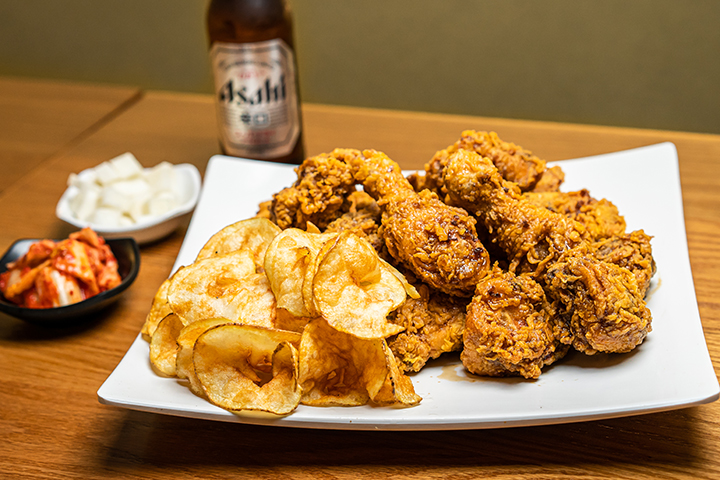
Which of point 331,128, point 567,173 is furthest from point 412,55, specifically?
point 567,173

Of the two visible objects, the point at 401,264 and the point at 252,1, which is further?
the point at 252,1

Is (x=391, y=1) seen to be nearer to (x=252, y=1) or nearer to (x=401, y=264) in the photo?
(x=252, y=1)

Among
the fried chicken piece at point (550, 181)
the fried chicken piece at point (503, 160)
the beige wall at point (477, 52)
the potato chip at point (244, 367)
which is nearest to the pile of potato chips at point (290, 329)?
the potato chip at point (244, 367)

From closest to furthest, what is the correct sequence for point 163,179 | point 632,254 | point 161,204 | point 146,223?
point 632,254
point 146,223
point 161,204
point 163,179

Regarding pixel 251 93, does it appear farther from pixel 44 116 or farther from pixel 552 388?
pixel 44 116

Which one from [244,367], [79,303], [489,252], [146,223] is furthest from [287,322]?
[146,223]

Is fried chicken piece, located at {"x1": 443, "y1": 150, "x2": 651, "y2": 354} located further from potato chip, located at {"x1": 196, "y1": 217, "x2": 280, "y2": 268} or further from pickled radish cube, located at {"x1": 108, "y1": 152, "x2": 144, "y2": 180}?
pickled radish cube, located at {"x1": 108, "y1": 152, "x2": 144, "y2": 180}
